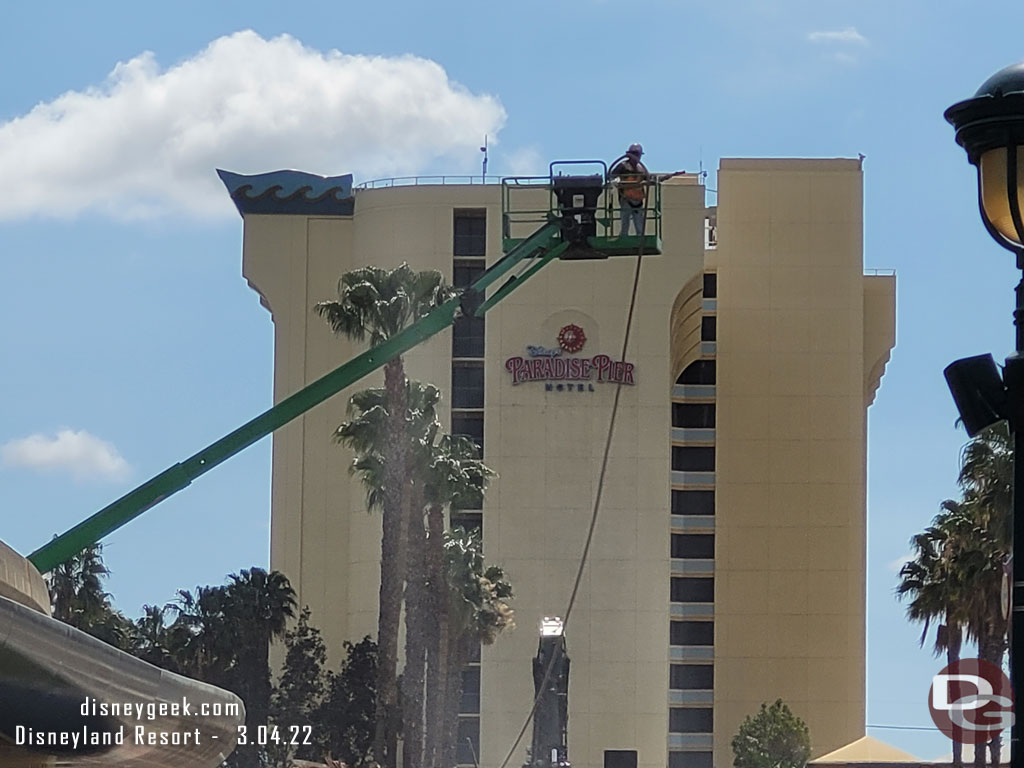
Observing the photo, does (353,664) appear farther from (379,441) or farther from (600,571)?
(379,441)

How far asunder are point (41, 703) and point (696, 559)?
279 ft

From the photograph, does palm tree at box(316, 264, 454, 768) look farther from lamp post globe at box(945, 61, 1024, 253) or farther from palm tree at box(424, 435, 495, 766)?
lamp post globe at box(945, 61, 1024, 253)

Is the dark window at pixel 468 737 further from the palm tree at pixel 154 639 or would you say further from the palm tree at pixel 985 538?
the palm tree at pixel 985 538

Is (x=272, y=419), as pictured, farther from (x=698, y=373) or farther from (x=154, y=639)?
(x=698, y=373)

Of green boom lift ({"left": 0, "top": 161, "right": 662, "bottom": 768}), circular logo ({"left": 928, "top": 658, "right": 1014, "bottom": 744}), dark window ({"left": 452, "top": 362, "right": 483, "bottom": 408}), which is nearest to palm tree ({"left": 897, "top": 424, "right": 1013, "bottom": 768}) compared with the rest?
circular logo ({"left": 928, "top": 658, "right": 1014, "bottom": 744})

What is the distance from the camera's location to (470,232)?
91750mm

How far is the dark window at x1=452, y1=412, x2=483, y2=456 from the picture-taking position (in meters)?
90.4

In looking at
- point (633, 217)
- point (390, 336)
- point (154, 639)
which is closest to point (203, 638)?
point (154, 639)

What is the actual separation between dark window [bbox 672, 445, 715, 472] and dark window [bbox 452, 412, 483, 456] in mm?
12033

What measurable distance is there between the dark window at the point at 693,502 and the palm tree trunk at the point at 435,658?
34.4m

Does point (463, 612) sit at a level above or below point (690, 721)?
above

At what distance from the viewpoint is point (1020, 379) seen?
8016mm

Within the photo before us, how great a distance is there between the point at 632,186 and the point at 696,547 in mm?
73709

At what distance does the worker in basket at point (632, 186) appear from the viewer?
79.3 ft
